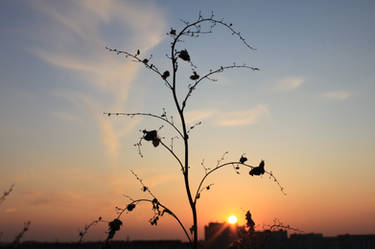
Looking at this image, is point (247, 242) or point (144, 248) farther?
point (144, 248)

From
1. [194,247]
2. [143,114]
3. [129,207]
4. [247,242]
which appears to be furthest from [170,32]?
[247,242]

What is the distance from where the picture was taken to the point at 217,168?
4.76 metres

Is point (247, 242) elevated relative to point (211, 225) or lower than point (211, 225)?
lower

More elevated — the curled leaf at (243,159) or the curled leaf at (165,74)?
the curled leaf at (165,74)

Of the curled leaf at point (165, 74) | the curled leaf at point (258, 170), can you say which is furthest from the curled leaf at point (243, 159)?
the curled leaf at point (165, 74)

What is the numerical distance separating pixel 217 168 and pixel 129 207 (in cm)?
112

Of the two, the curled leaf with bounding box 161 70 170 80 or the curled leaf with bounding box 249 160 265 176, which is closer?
the curled leaf with bounding box 249 160 265 176

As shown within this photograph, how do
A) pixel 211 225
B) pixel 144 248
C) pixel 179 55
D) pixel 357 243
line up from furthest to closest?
pixel 211 225, pixel 357 243, pixel 144 248, pixel 179 55

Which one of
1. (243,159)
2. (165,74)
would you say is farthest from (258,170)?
(165,74)

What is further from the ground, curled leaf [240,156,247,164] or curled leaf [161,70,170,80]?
curled leaf [161,70,170,80]

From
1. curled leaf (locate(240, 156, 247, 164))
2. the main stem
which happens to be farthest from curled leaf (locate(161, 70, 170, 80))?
curled leaf (locate(240, 156, 247, 164))

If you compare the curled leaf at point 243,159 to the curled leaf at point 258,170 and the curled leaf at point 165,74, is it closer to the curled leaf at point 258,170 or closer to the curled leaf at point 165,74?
the curled leaf at point 258,170

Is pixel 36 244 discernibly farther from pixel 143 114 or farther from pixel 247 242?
pixel 143 114

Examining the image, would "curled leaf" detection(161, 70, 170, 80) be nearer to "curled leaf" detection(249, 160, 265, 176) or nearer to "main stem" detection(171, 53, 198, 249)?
"main stem" detection(171, 53, 198, 249)
